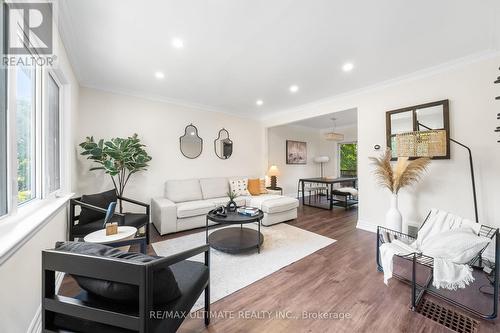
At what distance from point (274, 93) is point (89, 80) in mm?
3187

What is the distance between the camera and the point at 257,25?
6.51ft

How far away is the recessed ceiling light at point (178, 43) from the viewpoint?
7.31ft

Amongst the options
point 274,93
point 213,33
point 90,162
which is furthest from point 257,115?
point 90,162

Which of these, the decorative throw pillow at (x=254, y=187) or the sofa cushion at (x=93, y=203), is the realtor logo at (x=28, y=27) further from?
the decorative throw pillow at (x=254, y=187)

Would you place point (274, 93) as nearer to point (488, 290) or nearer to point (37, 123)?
point (37, 123)

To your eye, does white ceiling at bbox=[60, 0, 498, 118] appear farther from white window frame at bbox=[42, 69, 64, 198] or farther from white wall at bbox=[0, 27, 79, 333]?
white wall at bbox=[0, 27, 79, 333]

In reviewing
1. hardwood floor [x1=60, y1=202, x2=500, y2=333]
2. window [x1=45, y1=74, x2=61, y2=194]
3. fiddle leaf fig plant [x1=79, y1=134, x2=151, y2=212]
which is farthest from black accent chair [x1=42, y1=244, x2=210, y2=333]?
fiddle leaf fig plant [x1=79, y1=134, x2=151, y2=212]

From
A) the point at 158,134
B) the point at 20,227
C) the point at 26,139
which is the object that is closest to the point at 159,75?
the point at 158,134

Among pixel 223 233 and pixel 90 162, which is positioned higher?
pixel 90 162

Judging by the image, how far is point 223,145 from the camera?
5094 millimetres

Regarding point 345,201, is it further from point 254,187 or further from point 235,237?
point 235,237

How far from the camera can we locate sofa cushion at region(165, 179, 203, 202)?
4012 millimetres

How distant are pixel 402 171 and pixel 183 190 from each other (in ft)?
12.4

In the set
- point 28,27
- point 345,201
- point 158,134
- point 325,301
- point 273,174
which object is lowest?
point 325,301
